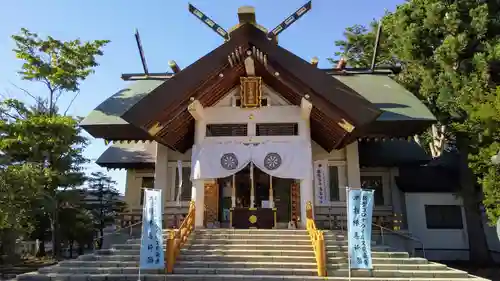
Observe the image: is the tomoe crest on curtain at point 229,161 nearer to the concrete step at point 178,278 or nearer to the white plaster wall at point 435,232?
the concrete step at point 178,278

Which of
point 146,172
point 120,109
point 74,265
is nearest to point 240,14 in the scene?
point 120,109

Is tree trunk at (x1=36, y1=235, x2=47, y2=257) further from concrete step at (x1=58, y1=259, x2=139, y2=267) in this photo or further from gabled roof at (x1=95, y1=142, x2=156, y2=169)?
concrete step at (x1=58, y1=259, x2=139, y2=267)

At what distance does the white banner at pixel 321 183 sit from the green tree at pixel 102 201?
1189 cm

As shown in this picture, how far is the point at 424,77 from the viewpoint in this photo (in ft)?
46.9

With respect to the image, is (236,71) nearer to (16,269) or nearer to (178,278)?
(178,278)

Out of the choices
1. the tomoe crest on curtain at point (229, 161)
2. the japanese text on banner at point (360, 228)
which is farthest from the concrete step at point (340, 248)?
the tomoe crest on curtain at point (229, 161)

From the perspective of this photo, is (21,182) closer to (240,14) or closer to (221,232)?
(221,232)

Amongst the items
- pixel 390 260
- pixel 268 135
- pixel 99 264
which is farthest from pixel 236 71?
pixel 390 260

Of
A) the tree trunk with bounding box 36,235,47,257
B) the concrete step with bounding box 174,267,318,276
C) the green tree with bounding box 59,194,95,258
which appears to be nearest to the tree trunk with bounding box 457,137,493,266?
the concrete step with bounding box 174,267,318,276

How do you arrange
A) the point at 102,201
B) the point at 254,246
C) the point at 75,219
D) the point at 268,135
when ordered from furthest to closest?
1. the point at 102,201
2. the point at 75,219
3. the point at 268,135
4. the point at 254,246

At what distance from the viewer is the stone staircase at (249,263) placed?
8.23 meters

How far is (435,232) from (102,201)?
18.0m

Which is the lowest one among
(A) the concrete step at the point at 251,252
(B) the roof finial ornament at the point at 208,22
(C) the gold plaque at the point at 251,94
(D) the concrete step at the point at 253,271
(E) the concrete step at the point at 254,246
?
(D) the concrete step at the point at 253,271

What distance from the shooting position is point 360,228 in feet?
27.4
